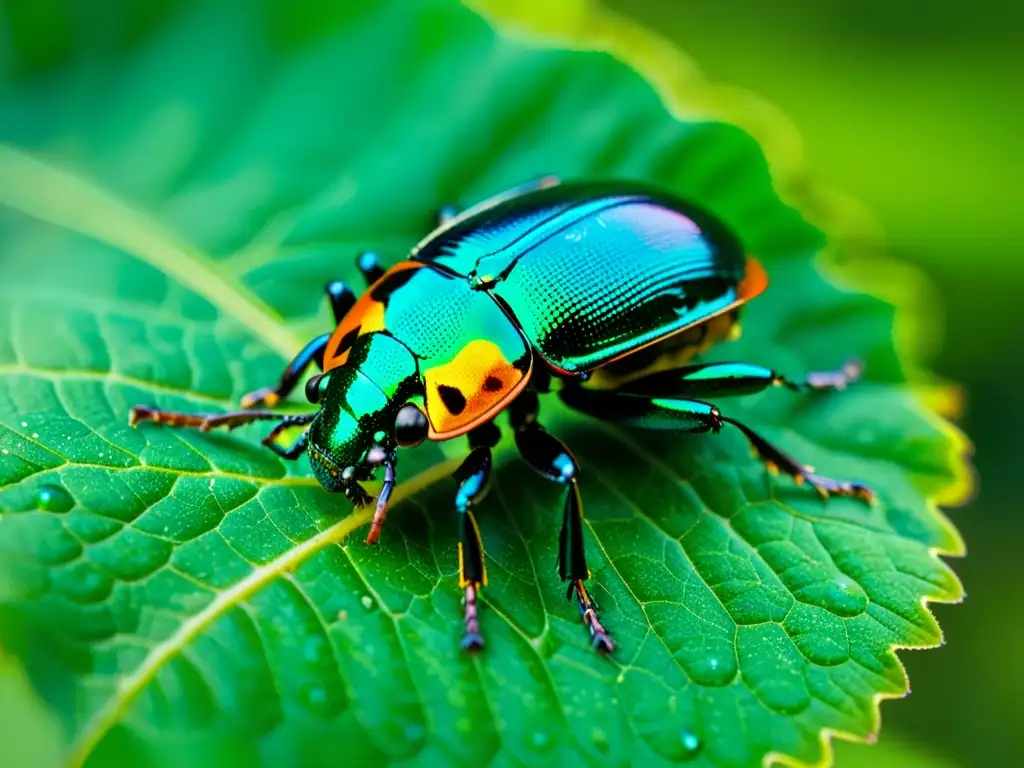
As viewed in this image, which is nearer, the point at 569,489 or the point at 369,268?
the point at 569,489

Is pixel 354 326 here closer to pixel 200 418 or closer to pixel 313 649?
pixel 200 418

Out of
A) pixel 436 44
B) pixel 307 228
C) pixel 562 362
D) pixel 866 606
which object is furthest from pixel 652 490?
pixel 436 44

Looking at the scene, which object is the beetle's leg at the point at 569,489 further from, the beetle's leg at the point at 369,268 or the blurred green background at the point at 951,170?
the blurred green background at the point at 951,170

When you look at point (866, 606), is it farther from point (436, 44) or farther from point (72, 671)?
point (436, 44)

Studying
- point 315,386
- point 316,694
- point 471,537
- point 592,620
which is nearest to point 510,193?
point 315,386

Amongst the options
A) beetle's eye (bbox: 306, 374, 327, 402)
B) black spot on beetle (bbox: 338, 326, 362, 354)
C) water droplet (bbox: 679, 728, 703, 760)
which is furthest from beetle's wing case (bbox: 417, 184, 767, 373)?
water droplet (bbox: 679, 728, 703, 760)


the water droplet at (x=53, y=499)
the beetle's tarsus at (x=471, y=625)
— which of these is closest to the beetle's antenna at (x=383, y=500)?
the beetle's tarsus at (x=471, y=625)

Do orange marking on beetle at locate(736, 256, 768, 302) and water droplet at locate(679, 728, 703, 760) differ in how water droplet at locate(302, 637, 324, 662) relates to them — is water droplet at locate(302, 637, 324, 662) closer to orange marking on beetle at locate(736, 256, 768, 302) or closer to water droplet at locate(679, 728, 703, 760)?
water droplet at locate(679, 728, 703, 760)
